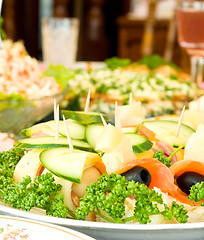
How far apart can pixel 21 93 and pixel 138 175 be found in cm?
76

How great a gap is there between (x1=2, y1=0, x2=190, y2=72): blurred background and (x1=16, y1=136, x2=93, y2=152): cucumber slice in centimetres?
505

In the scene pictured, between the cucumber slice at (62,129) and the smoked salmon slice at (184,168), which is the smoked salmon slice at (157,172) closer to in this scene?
the smoked salmon slice at (184,168)

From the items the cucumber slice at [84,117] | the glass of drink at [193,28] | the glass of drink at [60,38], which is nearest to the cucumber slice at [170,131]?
the cucumber slice at [84,117]

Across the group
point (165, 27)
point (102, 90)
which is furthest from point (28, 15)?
point (102, 90)

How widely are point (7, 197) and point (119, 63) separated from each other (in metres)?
1.86

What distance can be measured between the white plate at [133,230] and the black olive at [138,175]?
13 centimetres

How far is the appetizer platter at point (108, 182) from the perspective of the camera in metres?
0.71

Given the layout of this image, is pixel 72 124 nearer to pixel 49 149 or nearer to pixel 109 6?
pixel 49 149

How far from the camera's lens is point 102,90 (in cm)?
197

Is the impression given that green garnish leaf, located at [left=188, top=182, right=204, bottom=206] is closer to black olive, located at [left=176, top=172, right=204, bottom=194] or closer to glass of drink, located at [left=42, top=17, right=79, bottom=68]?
black olive, located at [left=176, top=172, right=204, bottom=194]

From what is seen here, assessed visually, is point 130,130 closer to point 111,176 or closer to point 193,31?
point 111,176

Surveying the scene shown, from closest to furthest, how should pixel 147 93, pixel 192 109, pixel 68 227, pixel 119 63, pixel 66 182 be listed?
pixel 68 227 < pixel 66 182 < pixel 192 109 < pixel 147 93 < pixel 119 63

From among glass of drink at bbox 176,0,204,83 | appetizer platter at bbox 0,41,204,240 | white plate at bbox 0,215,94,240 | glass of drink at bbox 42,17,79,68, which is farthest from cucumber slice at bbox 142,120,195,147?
glass of drink at bbox 42,17,79,68

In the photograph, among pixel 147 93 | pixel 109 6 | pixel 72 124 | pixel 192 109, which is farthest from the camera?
pixel 109 6
